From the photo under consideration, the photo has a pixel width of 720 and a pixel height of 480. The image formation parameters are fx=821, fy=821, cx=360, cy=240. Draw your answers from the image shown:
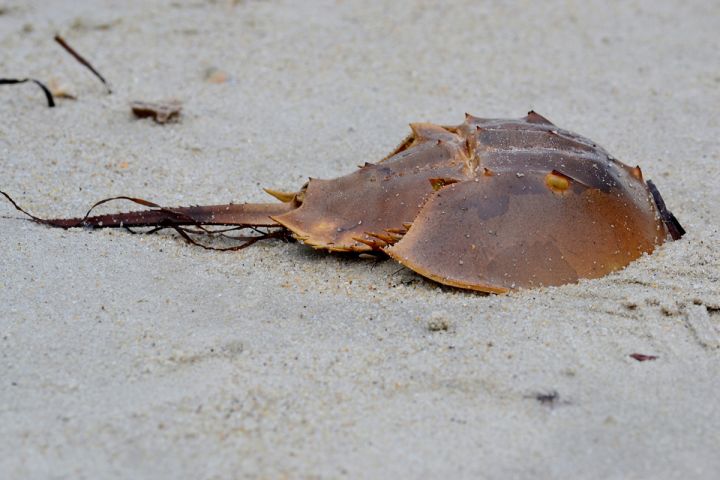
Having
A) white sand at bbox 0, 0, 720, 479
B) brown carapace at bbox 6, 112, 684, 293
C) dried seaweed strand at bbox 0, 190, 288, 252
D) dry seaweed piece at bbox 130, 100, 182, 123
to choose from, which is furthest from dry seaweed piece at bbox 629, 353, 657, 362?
dry seaweed piece at bbox 130, 100, 182, 123

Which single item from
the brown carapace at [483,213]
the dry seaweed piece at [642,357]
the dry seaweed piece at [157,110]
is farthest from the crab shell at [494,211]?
the dry seaweed piece at [157,110]

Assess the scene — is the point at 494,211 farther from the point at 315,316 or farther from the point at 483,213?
the point at 315,316

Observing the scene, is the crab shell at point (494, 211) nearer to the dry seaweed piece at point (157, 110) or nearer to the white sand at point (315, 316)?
the white sand at point (315, 316)

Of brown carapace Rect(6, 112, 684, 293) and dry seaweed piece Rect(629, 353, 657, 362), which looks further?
brown carapace Rect(6, 112, 684, 293)

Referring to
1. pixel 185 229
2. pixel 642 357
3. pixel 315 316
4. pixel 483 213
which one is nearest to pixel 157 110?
pixel 185 229

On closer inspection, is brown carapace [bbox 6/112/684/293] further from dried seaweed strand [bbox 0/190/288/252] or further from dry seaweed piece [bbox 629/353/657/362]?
dry seaweed piece [bbox 629/353/657/362]

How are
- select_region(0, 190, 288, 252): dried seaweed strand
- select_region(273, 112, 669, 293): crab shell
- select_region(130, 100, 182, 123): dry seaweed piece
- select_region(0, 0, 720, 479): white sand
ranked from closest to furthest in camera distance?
select_region(0, 0, 720, 479): white sand < select_region(273, 112, 669, 293): crab shell < select_region(0, 190, 288, 252): dried seaweed strand < select_region(130, 100, 182, 123): dry seaweed piece
